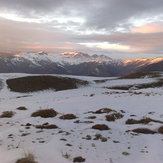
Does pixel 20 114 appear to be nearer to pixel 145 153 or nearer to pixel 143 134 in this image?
pixel 143 134

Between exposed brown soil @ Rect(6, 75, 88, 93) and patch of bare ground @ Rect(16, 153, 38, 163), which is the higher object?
patch of bare ground @ Rect(16, 153, 38, 163)

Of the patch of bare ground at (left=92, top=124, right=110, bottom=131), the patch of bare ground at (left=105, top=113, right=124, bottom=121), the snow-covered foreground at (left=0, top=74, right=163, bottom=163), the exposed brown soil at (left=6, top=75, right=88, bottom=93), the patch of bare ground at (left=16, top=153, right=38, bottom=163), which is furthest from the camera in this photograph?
the exposed brown soil at (left=6, top=75, right=88, bottom=93)

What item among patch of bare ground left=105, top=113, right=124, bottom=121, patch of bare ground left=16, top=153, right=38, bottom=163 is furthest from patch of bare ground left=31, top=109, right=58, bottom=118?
patch of bare ground left=16, top=153, right=38, bottom=163

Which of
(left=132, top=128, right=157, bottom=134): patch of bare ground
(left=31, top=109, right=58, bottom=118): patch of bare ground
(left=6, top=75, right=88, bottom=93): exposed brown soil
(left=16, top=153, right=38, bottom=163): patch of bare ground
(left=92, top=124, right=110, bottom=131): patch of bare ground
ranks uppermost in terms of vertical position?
(left=16, top=153, right=38, bottom=163): patch of bare ground

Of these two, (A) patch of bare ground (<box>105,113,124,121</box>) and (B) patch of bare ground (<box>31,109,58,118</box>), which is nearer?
(A) patch of bare ground (<box>105,113,124,121</box>)

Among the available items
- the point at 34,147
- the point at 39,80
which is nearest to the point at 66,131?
the point at 34,147

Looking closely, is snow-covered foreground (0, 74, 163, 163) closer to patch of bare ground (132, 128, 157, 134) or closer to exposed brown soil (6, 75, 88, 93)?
patch of bare ground (132, 128, 157, 134)

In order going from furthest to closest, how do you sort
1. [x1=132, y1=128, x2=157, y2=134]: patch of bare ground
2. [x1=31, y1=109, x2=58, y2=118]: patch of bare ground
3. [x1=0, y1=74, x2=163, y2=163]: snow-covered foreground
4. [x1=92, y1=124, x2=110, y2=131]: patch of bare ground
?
1. [x1=31, y1=109, x2=58, y2=118]: patch of bare ground
2. [x1=92, y1=124, x2=110, y2=131]: patch of bare ground
3. [x1=132, y1=128, x2=157, y2=134]: patch of bare ground
4. [x1=0, y1=74, x2=163, y2=163]: snow-covered foreground

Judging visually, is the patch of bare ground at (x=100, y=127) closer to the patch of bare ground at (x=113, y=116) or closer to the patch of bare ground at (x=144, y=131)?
the patch of bare ground at (x=144, y=131)

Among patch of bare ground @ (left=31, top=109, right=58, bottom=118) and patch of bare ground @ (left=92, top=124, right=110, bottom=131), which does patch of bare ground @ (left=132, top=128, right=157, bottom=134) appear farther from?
patch of bare ground @ (left=31, top=109, right=58, bottom=118)

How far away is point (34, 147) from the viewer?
11219mm

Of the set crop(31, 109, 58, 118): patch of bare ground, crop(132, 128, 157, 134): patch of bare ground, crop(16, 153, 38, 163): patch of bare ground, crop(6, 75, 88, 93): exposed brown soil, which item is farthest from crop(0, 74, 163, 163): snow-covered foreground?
crop(6, 75, 88, 93): exposed brown soil

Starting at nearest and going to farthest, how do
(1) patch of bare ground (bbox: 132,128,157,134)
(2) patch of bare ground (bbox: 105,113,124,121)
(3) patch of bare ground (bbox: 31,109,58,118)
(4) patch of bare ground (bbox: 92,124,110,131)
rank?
(1) patch of bare ground (bbox: 132,128,157,134) → (4) patch of bare ground (bbox: 92,124,110,131) → (2) patch of bare ground (bbox: 105,113,124,121) → (3) patch of bare ground (bbox: 31,109,58,118)

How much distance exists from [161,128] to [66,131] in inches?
226
